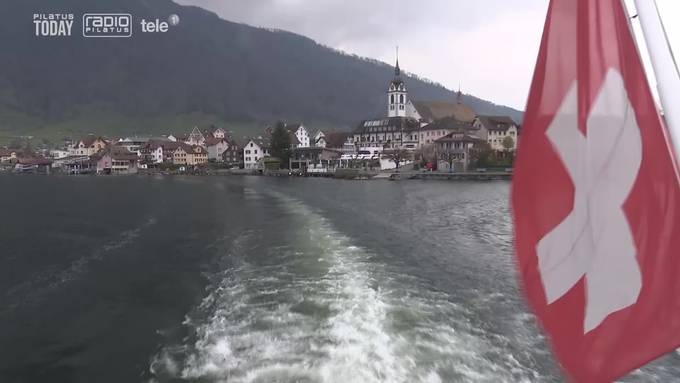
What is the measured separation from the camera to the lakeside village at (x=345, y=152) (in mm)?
89244

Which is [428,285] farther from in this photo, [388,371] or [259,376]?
[259,376]

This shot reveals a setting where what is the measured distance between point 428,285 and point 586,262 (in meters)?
11.4

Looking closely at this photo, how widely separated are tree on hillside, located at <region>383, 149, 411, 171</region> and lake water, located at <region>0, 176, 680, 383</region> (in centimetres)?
6829

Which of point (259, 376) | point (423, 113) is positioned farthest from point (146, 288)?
point (423, 113)

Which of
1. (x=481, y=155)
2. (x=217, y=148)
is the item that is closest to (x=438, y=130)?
(x=481, y=155)

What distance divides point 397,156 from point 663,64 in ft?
304

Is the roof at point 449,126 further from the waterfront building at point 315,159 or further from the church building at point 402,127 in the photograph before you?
the waterfront building at point 315,159

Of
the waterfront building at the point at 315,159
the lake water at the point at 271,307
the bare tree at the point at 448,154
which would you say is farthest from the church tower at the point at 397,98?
the lake water at the point at 271,307

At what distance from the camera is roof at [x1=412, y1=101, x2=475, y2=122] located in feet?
443

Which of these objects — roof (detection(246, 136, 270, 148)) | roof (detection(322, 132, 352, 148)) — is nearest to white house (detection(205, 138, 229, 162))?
roof (detection(246, 136, 270, 148))

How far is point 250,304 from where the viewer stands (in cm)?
1203

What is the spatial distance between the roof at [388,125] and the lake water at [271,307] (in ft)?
286

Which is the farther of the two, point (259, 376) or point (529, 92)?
point (259, 376)

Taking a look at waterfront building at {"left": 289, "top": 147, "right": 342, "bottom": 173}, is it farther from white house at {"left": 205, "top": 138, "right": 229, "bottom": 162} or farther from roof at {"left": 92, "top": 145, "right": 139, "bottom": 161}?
roof at {"left": 92, "top": 145, "right": 139, "bottom": 161}
